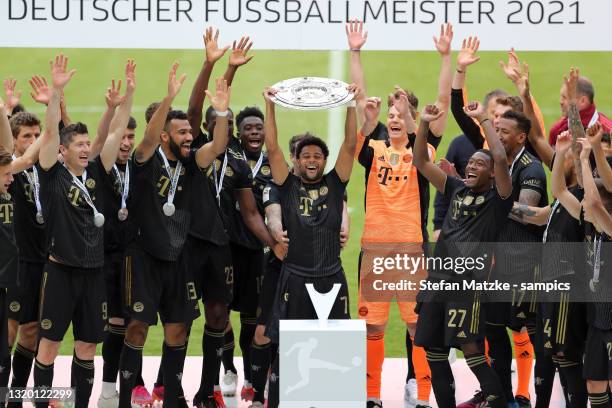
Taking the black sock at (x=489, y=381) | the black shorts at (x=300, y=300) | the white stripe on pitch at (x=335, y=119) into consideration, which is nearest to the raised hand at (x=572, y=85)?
the black sock at (x=489, y=381)

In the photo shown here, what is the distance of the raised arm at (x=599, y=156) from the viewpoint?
7.62m

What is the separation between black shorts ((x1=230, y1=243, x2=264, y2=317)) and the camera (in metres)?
9.32

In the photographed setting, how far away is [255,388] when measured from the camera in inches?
352

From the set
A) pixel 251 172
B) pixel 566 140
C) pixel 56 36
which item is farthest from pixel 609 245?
pixel 56 36

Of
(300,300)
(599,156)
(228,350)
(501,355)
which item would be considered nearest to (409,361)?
(501,355)

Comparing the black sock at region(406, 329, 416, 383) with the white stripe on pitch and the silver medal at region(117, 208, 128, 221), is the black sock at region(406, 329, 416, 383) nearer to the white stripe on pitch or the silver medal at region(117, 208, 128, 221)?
the silver medal at region(117, 208, 128, 221)

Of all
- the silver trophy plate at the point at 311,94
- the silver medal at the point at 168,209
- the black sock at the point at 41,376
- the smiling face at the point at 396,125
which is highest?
the silver trophy plate at the point at 311,94

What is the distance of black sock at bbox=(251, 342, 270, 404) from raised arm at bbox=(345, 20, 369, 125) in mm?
1785

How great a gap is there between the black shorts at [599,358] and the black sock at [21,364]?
369 centimetres

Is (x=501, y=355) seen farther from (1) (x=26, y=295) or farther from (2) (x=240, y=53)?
(1) (x=26, y=295)

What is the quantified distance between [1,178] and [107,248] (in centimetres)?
147

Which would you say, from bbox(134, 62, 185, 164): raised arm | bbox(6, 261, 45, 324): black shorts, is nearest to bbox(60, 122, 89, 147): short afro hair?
bbox(134, 62, 185, 164): raised arm

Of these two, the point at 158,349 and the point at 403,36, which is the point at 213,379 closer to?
the point at 158,349

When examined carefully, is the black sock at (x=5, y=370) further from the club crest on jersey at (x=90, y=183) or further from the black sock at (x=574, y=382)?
the black sock at (x=574, y=382)
